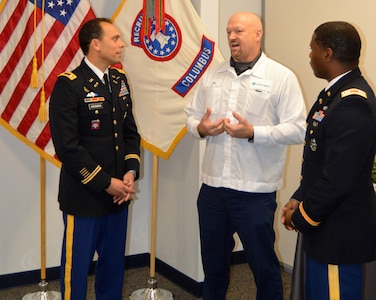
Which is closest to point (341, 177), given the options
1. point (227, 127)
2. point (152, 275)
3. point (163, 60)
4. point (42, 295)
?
point (227, 127)

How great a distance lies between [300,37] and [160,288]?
191cm

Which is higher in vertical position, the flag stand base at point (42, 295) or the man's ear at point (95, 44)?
the man's ear at point (95, 44)

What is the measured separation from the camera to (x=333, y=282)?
186cm

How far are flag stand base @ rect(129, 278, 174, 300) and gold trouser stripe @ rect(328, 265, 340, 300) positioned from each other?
1.69 meters

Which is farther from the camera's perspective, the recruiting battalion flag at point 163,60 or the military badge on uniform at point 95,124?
the recruiting battalion flag at point 163,60

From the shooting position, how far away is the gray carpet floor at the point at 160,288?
11.1ft

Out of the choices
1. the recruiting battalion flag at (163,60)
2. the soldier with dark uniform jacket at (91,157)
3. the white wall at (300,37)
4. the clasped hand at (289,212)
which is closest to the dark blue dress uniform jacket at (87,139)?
the soldier with dark uniform jacket at (91,157)

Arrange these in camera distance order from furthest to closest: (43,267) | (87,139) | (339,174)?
(43,267) → (87,139) → (339,174)

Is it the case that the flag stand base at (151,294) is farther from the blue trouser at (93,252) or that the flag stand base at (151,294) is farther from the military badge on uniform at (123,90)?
the military badge on uniform at (123,90)

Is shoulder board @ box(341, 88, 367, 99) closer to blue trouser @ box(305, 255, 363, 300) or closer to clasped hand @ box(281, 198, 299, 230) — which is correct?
clasped hand @ box(281, 198, 299, 230)

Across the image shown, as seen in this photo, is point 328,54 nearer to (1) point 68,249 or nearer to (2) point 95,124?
(2) point 95,124

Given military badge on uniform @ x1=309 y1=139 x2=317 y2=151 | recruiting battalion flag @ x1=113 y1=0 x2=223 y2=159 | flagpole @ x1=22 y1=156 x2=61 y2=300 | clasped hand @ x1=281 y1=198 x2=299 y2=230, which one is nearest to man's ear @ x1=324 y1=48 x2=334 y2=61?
military badge on uniform @ x1=309 y1=139 x2=317 y2=151

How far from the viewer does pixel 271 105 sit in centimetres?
255

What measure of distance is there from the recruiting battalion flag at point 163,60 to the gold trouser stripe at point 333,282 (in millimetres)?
1549
